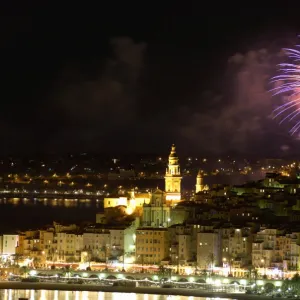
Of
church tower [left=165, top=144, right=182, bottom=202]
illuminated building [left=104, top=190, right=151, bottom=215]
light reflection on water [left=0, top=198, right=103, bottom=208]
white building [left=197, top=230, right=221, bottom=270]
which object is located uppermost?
light reflection on water [left=0, top=198, right=103, bottom=208]

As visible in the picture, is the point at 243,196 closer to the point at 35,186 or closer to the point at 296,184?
the point at 296,184

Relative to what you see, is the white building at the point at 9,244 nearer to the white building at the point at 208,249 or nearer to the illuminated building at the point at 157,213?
the illuminated building at the point at 157,213

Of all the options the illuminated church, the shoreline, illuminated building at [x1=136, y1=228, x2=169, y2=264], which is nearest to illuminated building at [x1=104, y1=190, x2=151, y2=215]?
the illuminated church

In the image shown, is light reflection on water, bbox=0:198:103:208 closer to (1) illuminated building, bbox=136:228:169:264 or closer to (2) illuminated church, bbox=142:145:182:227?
(2) illuminated church, bbox=142:145:182:227

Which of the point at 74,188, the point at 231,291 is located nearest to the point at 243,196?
the point at 231,291

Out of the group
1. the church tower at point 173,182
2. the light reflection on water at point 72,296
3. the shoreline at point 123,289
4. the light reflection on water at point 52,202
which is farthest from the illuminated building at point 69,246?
the light reflection on water at point 52,202

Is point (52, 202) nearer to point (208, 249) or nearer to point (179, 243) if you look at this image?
point (179, 243)
